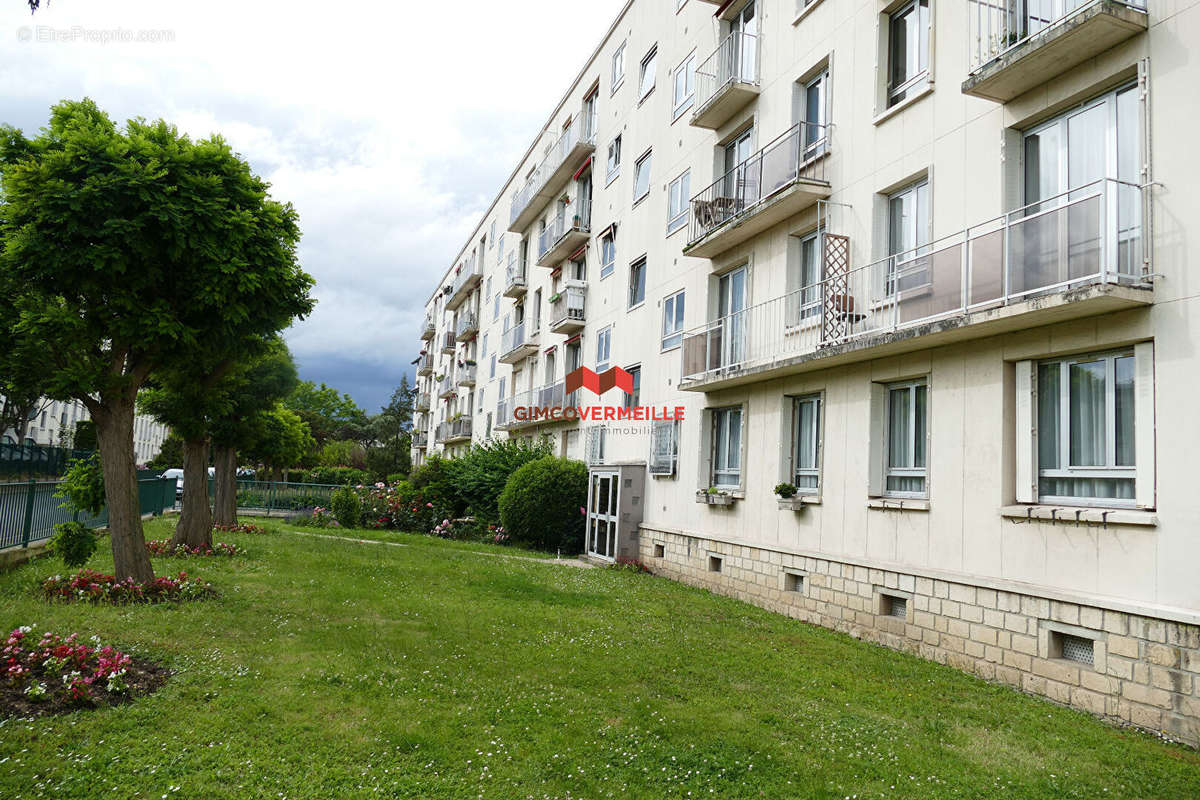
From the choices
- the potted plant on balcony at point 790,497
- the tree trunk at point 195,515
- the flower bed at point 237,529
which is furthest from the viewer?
the flower bed at point 237,529

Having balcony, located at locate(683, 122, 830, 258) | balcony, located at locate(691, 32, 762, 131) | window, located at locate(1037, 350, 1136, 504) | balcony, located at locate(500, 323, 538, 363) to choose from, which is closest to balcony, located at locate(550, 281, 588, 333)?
balcony, located at locate(500, 323, 538, 363)

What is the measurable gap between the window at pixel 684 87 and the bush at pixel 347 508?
51.9ft

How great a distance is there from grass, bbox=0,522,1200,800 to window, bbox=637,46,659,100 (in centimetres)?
1577

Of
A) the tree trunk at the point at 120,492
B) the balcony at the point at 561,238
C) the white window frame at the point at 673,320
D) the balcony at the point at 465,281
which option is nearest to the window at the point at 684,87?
the white window frame at the point at 673,320

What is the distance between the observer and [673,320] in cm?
1856

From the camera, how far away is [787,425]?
13.5 meters

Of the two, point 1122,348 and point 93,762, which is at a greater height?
point 1122,348

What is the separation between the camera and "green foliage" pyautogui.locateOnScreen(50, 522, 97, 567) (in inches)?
402

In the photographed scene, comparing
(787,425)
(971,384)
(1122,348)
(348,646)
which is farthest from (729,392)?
(348,646)

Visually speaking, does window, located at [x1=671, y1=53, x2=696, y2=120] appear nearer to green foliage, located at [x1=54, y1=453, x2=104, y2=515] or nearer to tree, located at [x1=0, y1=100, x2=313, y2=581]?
tree, located at [x1=0, y1=100, x2=313, y2=581]

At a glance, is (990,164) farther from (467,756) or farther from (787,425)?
(467,756)

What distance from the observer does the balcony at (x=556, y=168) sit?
87.0 ft

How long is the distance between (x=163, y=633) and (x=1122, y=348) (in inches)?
403

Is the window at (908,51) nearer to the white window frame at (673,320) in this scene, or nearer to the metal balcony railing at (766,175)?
the metal balcony railing at (766,175)
